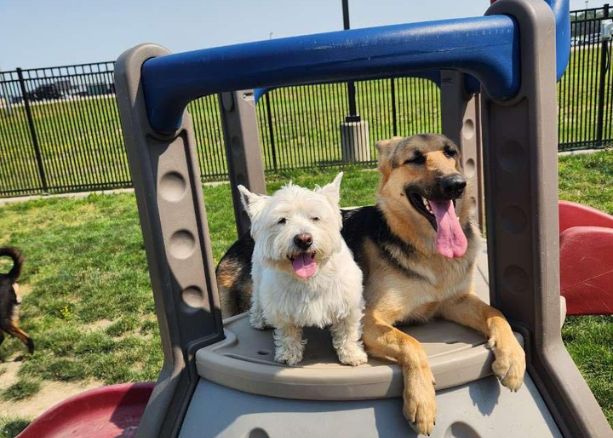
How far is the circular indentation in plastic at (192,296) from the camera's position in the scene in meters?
2.54

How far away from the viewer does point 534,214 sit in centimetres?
220

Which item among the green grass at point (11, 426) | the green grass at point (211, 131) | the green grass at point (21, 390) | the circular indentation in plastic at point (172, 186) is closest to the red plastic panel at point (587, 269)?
the circular indentation in plastic at point (172, 186)

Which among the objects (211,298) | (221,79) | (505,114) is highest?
(221,79)

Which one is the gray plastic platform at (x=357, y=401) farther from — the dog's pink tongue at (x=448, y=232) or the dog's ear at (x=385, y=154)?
the dog's ear at (x=385, y=154)

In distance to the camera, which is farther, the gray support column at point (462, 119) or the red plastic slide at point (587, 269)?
the red plastic slide at point (587, 269)

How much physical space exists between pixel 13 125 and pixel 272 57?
16.7 meters

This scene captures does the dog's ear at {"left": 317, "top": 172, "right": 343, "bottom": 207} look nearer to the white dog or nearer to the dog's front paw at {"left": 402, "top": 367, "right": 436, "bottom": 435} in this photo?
the white dog

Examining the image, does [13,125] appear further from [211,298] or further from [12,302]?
[211,298]

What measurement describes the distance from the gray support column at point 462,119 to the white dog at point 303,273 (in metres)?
1.58

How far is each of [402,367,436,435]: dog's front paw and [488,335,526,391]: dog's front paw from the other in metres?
0.31

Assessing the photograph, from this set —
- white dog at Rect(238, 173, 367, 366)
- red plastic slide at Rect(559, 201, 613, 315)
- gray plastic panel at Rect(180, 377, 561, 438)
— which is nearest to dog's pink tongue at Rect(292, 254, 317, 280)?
white dog at Rect(238, 173, 367, 366)

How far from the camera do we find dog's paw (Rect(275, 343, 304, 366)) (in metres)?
2.36

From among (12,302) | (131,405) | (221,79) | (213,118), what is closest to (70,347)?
(12,302)

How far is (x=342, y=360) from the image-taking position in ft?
7.77
